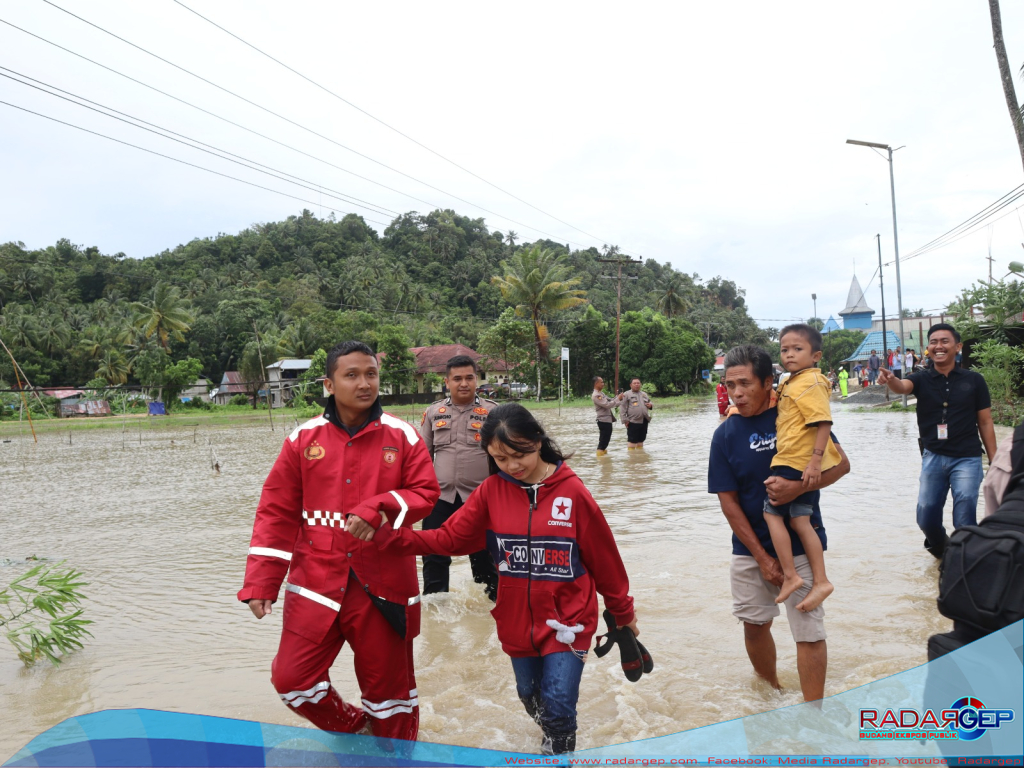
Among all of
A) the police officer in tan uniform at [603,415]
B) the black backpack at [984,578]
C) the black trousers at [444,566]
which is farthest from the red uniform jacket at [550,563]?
the police officer in tan uniform at [603,415]

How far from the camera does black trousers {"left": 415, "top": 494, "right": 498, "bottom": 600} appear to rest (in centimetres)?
545

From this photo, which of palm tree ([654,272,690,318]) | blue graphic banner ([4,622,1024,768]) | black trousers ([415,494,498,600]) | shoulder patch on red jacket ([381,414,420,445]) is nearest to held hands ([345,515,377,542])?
shoulder patch on red jacket ([381,414,420,445])

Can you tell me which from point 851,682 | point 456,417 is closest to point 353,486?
point 456,417

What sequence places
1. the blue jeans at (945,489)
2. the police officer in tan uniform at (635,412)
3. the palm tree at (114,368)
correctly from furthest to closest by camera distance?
1. the palm tree at (114,368)
2. the police officer in tan uniform at (635,412)
3. the blue jeans at (945,489)

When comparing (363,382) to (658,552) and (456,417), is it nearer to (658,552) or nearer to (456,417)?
(456,417)

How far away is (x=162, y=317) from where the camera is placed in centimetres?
5712

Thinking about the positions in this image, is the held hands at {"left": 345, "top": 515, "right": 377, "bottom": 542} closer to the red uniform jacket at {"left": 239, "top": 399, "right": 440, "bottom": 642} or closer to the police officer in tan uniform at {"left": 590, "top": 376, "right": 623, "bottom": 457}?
the red uniform jacket at {"left": 239, "top": 399, "right": 440, "bottom": 642}

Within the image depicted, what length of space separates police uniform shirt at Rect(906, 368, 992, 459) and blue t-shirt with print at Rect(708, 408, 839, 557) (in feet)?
8.42

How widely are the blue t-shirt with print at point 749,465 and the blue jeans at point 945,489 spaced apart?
2540mm

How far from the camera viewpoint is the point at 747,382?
344 cm

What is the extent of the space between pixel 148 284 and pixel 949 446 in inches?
3067

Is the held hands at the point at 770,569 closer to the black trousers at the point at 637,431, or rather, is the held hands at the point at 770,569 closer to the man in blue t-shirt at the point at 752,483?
the man in blue t-shirt at the point at 752,483

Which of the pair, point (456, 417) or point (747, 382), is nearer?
point (747, 382)

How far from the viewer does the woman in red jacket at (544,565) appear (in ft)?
9.26
